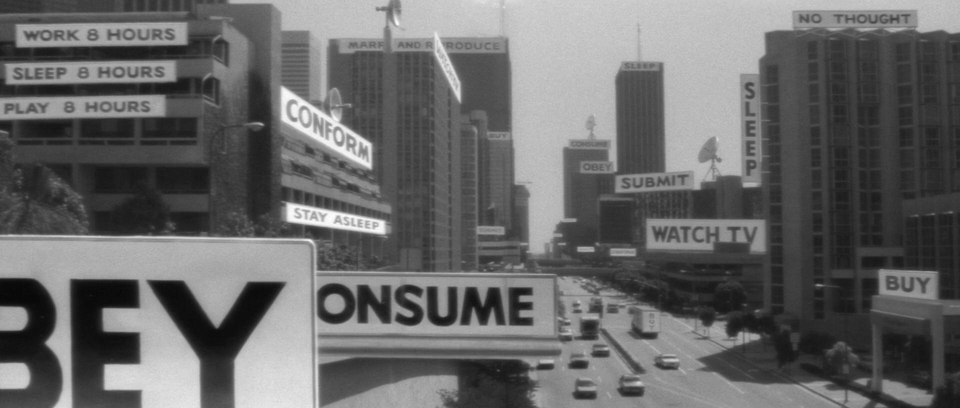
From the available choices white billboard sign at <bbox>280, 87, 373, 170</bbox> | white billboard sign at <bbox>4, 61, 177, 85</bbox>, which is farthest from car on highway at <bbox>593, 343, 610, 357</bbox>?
white billboard sign at <bbox>4, 61, 177, 85</bbox>

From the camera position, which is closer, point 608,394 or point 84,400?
point 84,400

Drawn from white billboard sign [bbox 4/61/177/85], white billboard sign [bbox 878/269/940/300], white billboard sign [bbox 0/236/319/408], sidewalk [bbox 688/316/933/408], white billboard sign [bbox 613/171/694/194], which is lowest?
sidewalk [bbox 688/316/933/408]

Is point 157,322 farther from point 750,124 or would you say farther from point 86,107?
point 750,124

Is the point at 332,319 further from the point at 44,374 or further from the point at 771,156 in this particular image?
the point at 771,156

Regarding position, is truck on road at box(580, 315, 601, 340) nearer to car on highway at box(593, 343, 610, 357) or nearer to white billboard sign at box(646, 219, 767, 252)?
car on highway at box(593, 343, 610, 357)

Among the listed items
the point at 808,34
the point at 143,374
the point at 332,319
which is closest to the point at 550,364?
the point at 808,34

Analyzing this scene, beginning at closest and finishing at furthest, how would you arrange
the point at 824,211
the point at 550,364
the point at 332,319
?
the point at 332,319
the point at 550,364
the point at 824,211

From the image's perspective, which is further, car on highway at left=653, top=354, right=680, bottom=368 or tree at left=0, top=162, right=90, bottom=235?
car on highway at left=653, top=354, right=680, bottom=368
